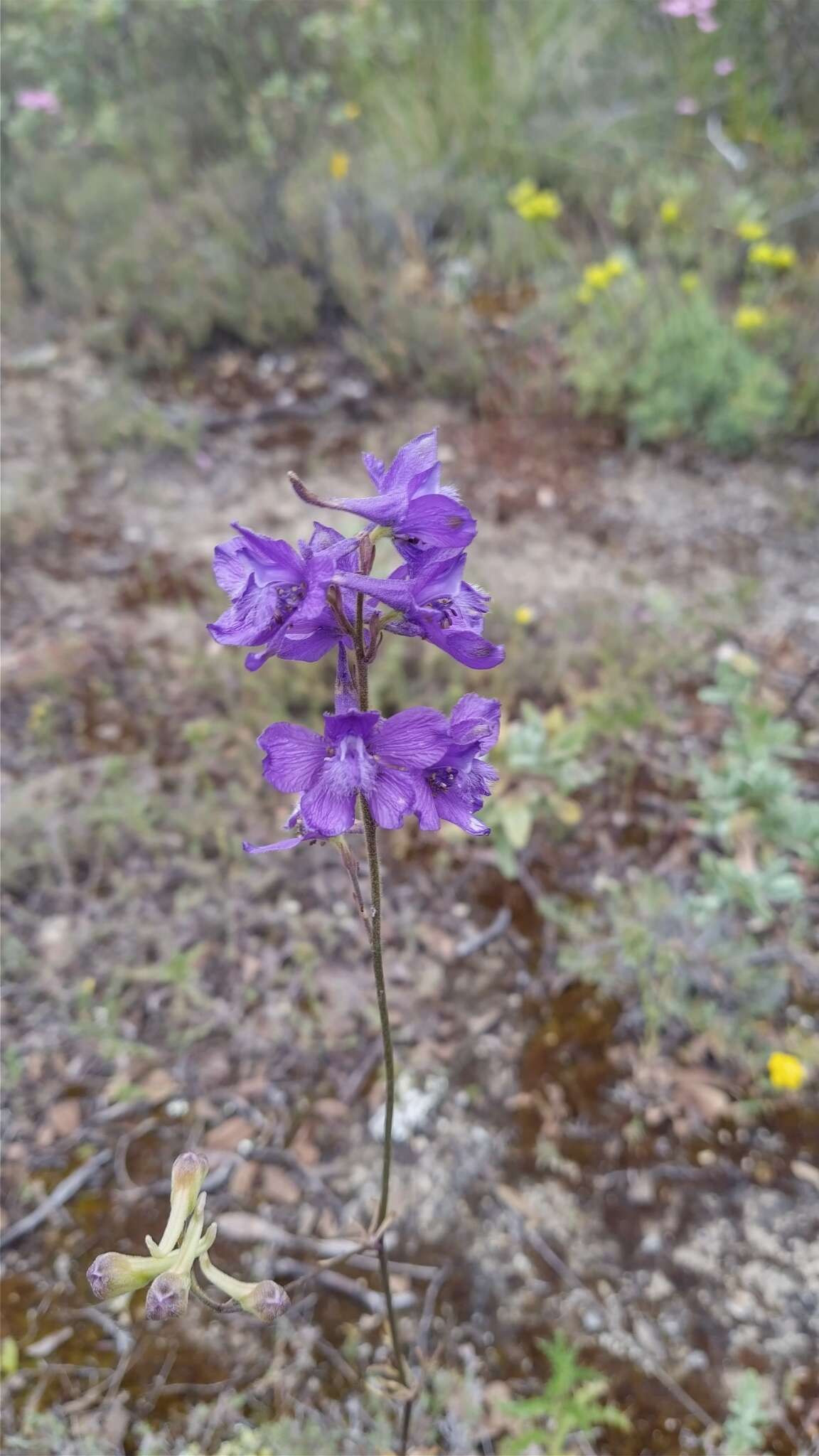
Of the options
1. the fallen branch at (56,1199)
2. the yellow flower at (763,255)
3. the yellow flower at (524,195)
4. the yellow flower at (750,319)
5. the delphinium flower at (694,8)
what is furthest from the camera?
the delphinium flower at (694,8)

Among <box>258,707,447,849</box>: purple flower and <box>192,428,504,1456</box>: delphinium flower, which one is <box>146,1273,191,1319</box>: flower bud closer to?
<box>192,428,504,1456</box>: delphinium flower

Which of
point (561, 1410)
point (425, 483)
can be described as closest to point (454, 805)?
point (425, 483)

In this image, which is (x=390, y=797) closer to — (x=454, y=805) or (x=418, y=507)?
(x=454, y=805)

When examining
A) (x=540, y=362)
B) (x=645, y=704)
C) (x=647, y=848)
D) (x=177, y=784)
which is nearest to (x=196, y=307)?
(x=540, y=362)

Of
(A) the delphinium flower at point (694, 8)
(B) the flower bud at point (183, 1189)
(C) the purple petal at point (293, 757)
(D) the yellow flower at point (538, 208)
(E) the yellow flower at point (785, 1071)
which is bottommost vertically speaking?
(E) the yellow flower at point (785, 1071)

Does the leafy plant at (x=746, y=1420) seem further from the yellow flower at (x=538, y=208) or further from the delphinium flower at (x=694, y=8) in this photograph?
the delphinium flower at (x=694, y=8)

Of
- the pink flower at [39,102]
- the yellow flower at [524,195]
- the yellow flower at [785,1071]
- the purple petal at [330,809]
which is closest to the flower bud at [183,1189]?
the purple petal at [330,809]
